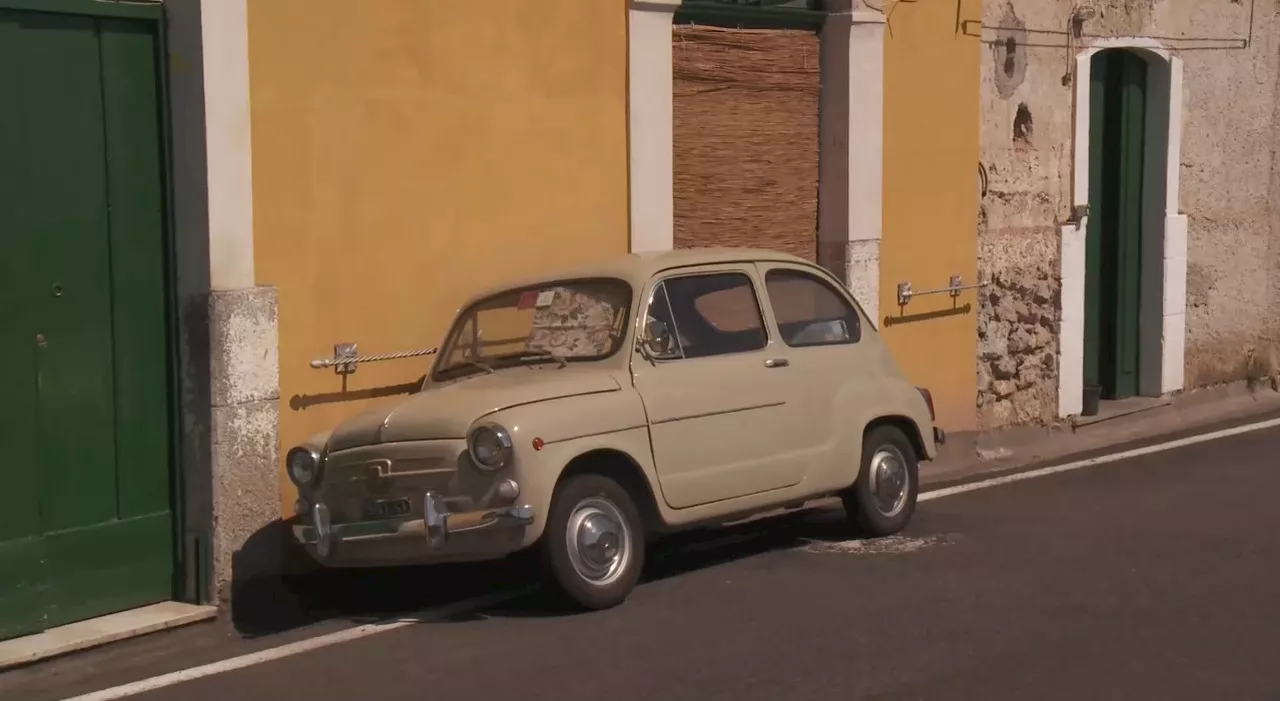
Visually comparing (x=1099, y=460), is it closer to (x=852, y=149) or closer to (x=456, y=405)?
(x=852, y=149)

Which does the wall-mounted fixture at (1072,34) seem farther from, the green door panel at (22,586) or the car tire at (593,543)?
the green door panel at (22,586)

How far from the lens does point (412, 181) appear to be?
9195 millimetres

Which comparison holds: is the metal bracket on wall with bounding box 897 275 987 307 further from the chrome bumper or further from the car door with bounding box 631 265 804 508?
the chrome bumper

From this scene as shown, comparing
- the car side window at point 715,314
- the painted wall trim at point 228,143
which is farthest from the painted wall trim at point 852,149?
the painted wall trim at point 228,143

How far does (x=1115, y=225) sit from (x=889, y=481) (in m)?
6.52

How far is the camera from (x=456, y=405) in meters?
7.57

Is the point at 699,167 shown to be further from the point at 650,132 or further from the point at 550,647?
the point at 550,647

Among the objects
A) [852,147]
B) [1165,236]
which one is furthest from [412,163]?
[1165,236]

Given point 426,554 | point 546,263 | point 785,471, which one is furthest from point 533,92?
point 426,554

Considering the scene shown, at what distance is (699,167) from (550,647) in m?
4.90

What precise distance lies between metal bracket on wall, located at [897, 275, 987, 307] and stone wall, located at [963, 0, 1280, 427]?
41cm

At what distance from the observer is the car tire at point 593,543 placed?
741cm

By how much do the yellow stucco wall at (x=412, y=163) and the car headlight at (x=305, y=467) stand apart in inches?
28.6

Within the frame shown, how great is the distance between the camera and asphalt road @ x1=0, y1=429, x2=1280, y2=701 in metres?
6.36
